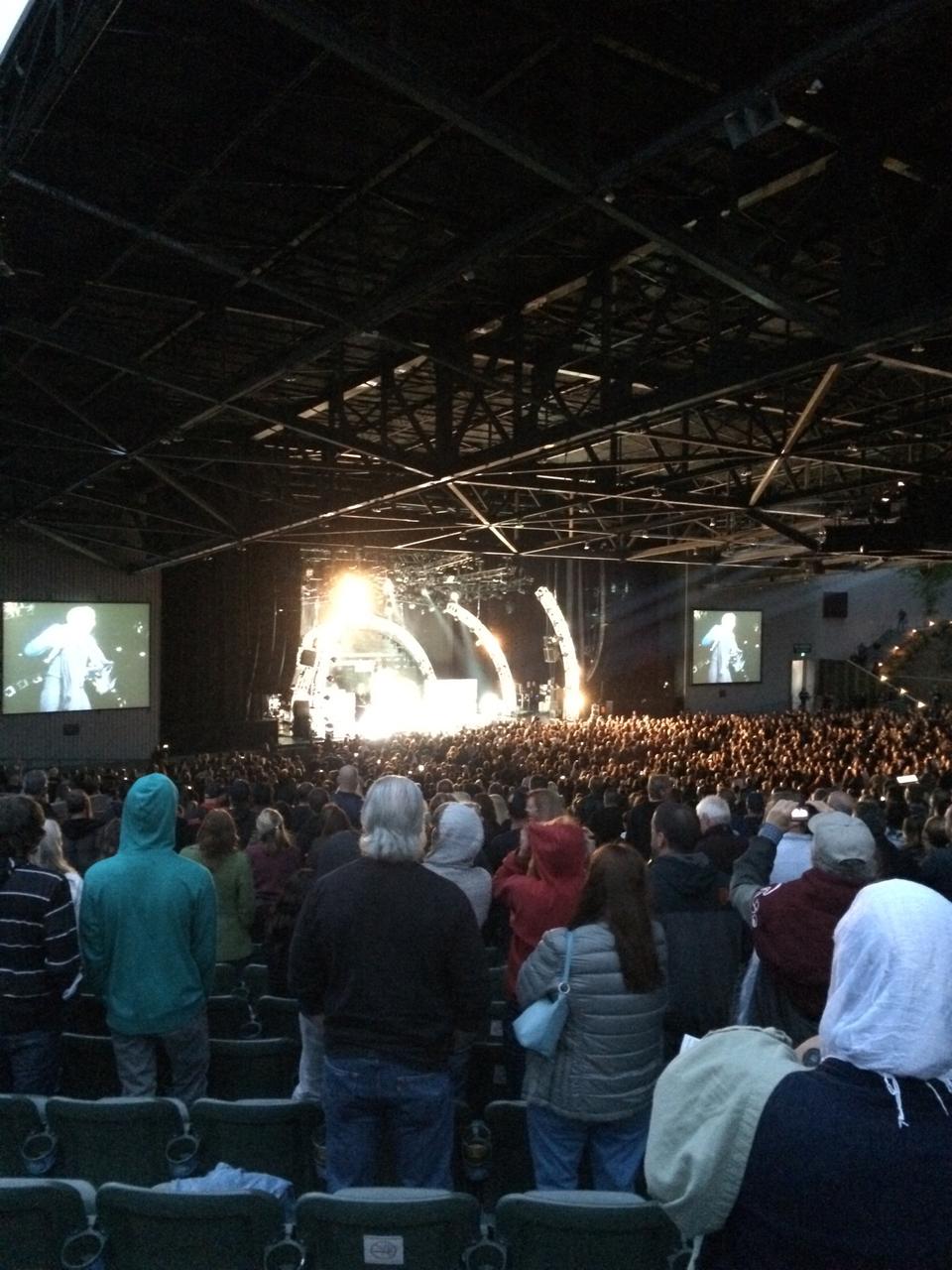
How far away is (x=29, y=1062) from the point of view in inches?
149

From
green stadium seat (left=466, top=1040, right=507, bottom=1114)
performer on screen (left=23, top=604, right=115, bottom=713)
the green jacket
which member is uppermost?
performer on screen (left=23, top=604, right=115, bottom=713)

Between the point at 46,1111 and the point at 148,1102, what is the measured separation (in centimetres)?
32

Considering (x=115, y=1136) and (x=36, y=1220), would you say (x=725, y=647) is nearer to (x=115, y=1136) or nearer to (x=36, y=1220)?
(x=115, y=1136)

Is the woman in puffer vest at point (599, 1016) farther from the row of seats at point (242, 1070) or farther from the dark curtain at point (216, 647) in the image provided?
the dark curtain at point (216, 647)

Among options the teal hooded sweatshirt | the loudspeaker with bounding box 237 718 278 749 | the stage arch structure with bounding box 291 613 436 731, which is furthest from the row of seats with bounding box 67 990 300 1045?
the stage arch structure with bounding box 291 613 436 731

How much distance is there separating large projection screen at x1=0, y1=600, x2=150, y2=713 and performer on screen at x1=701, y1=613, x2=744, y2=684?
1677 centimetres

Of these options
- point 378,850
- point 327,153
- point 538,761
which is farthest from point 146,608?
point 378,850

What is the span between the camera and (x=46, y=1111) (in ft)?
10.6

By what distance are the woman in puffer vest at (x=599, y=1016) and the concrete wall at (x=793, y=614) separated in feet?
96.0

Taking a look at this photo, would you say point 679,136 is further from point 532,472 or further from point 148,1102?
point 532,472

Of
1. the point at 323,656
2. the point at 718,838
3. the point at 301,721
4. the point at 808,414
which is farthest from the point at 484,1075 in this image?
the point at 323,656

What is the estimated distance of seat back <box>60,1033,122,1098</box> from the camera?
156 inches

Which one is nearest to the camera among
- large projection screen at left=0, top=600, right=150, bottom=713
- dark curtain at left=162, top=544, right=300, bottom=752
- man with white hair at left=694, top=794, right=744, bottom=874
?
man with white hair at left=694, top=794, right=744, bottom=874

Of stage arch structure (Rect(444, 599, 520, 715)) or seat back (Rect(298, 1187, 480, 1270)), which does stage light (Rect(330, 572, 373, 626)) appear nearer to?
stage arch structure (Rect(444, 599, 520, 715))
